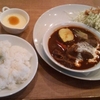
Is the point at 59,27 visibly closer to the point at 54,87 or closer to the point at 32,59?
the point at 32,59

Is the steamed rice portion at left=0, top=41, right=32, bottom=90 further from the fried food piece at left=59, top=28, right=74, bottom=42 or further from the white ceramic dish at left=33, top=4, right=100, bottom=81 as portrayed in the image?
the fried food piece at left=59, top=28, right=74, bottom=42

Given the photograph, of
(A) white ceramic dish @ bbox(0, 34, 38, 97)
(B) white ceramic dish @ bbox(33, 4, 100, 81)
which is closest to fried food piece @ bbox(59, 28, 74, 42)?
(B) white ceramic dish @ bbox(33, 4, 100, 81)

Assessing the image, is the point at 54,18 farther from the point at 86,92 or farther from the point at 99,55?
the point at 86,92

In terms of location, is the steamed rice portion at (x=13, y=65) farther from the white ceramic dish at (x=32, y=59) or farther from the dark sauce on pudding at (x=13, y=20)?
the dark sauce on pudding at (x=13, y=20)

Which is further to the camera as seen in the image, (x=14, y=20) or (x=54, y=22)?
(x=54, y=22)

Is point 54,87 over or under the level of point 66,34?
under

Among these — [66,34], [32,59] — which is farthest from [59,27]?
[32,59]
